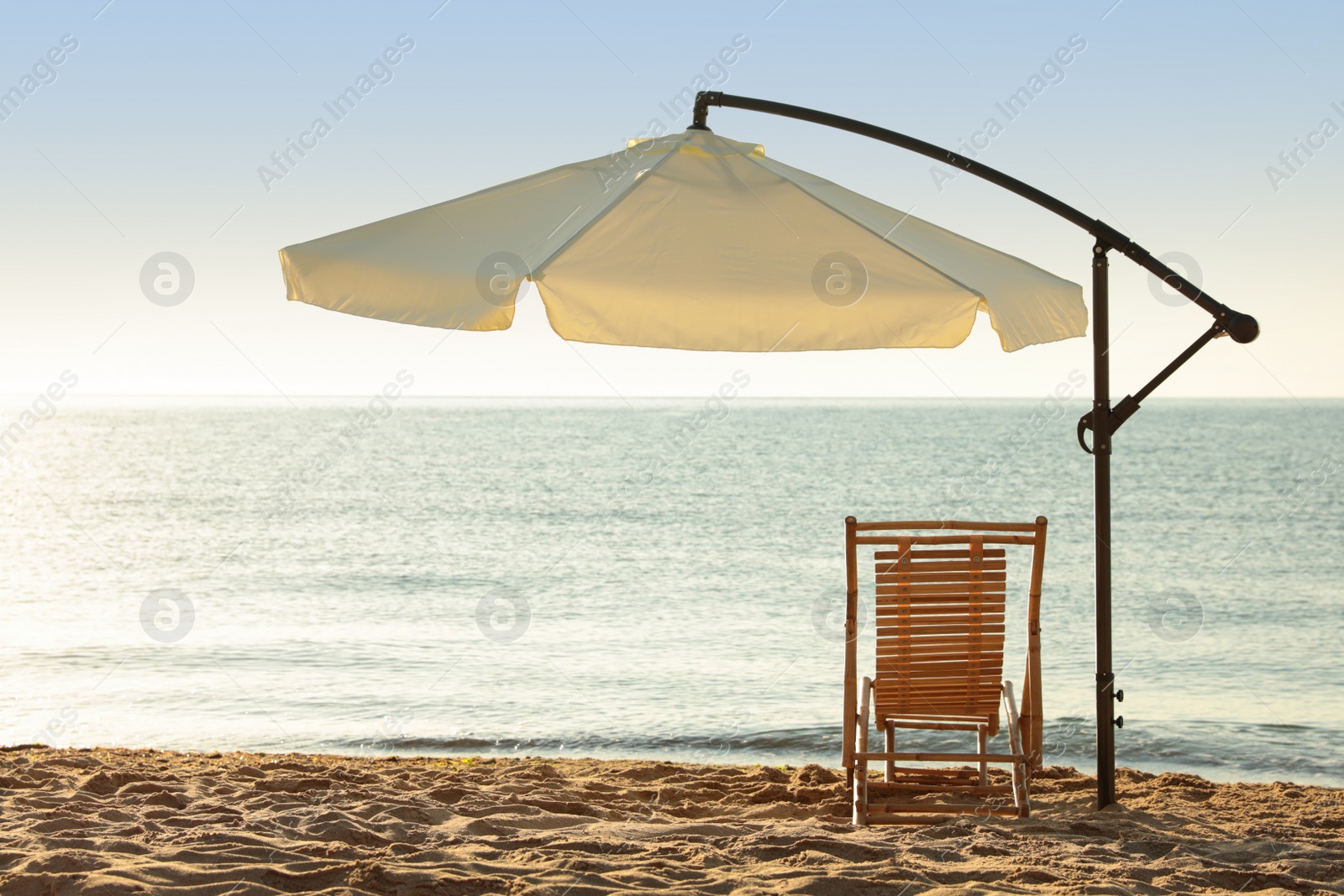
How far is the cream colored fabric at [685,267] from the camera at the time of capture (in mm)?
3059

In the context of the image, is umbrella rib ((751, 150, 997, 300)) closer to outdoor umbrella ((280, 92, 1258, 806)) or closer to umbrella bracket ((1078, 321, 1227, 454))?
outdoor umbrella ((280, 92, 1258, 806))

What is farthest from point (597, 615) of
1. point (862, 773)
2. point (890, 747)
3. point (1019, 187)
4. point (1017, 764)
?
point (1019, 187)

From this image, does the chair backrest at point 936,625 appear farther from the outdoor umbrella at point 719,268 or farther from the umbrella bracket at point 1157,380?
the umbrella bracket at point 1157,380

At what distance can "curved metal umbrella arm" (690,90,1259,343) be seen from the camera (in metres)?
3.55

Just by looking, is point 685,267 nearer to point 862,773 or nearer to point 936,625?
point 936,625

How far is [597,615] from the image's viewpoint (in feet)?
37.3

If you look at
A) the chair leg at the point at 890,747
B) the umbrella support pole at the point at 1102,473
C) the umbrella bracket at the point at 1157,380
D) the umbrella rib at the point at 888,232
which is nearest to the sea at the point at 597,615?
the chair leg at the point at 890,747

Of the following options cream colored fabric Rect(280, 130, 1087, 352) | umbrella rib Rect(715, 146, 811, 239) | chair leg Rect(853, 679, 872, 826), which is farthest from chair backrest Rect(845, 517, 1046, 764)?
umbrella rib Rect(715, 146, 811, 239)

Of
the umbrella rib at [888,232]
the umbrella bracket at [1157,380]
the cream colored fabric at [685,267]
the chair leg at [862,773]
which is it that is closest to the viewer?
the cream colored fabric at [685,267]

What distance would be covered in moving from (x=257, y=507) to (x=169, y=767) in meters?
22.0

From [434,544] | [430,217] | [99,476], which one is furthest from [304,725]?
[99,476]

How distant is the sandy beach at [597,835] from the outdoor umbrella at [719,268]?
2.02ft

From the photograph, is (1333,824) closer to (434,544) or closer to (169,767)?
(169,767)

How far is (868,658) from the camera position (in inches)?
356
